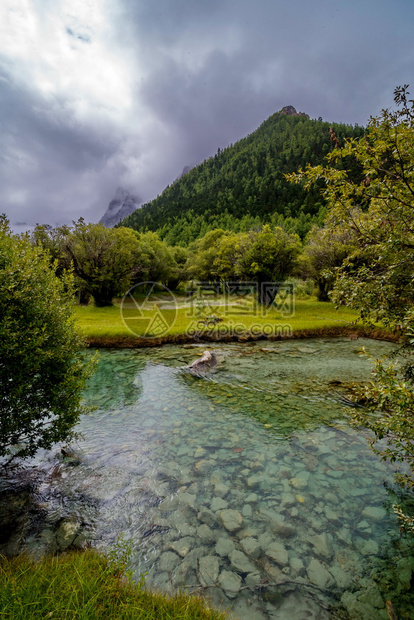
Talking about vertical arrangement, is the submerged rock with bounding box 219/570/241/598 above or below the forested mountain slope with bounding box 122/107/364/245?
below

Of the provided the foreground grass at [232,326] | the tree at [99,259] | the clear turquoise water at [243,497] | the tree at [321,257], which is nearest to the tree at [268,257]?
the tree at [321,257]

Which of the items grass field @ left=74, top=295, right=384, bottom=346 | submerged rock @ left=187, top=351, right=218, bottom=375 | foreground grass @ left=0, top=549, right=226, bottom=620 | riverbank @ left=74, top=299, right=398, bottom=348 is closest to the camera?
foreground grass @ left=0, top=549, right=226, bottom=620

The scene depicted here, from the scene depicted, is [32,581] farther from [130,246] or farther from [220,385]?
[130,246]

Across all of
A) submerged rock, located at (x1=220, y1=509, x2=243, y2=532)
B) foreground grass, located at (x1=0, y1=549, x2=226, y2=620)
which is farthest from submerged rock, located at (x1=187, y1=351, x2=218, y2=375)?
foreground grass, located at (x1=0, y1=549, x2=226, y2=620)

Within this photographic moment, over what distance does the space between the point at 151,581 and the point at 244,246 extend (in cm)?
3927

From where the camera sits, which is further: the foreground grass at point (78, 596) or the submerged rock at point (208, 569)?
the submerged rock at point (208, 569)

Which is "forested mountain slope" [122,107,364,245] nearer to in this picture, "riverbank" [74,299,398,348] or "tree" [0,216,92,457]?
"riverbank" [74,299,398,348]

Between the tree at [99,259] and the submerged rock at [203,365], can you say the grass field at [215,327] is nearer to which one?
the submerged rock at [203,365]

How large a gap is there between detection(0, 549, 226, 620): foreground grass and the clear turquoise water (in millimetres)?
970

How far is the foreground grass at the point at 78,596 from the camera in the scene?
317cm

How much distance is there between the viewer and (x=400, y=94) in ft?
15.4

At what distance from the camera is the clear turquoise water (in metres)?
4.67

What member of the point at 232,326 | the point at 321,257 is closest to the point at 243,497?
the point at 232,326

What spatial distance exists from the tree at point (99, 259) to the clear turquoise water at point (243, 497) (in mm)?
27140
